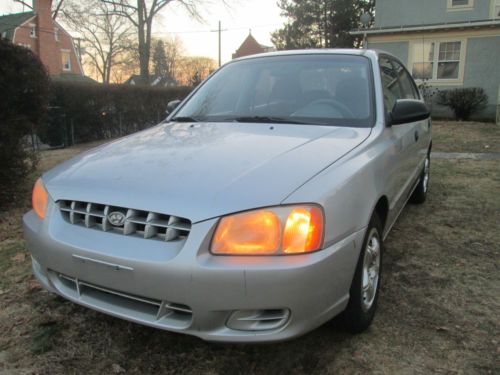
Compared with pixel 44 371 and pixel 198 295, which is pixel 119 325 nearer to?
pixel 44 371

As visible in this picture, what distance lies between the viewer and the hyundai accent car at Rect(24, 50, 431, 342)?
6.35 feet

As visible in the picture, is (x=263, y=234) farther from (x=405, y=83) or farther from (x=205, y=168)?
(x=405, y=83)

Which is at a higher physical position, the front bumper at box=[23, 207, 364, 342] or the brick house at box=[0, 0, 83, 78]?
the brick house at box=[0, 0, 83, 78]

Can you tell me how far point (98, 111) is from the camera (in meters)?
12.4

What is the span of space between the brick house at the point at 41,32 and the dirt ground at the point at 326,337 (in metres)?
35.4

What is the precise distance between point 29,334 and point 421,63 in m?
18.3

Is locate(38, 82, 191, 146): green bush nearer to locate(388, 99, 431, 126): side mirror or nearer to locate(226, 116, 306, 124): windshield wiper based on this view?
locate(226, 116, 306, 124): windshield wiper

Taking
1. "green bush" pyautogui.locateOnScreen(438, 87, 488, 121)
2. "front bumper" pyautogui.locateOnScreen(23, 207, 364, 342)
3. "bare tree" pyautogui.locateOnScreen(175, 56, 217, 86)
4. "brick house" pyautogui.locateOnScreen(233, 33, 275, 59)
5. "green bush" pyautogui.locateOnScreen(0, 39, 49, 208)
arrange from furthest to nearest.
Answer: "bare tree" pyautogui.locateOnScreen(175, 56, 217, 86) < "brick house" pyautogui.locateOnScreen(233, 33, 275, 59) < "green bush" pyautogui.locateOnScreen(438, 87, 488, 121) < "green bush" pyautogui.locateOnScreen(0, 39, 49, 208) < "front bumper" pyautogui.locateOnScreen(23, 207, 364, 342)

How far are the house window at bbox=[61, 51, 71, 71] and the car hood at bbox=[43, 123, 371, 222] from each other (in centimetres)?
4479

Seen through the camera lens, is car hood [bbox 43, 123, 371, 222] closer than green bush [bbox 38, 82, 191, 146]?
Yes

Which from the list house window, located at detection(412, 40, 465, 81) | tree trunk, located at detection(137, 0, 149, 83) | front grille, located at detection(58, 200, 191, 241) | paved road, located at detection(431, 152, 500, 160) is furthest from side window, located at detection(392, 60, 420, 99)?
tree trunk, located at detection(137, 0, 149, 83)

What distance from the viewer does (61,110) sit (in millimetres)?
11312

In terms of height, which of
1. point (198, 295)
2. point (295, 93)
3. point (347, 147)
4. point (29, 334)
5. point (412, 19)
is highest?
point (412, 19)

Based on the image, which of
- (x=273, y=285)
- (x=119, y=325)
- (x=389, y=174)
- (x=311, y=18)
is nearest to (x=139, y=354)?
(x=119, y=325)
